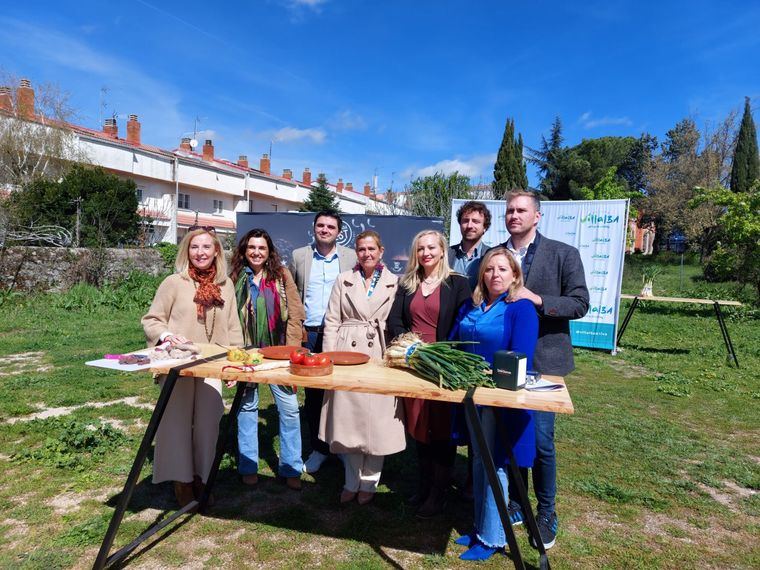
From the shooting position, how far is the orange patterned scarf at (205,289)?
3.18m

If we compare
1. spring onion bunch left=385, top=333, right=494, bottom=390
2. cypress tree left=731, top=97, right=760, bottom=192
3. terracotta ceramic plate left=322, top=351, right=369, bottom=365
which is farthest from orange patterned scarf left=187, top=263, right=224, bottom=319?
cypress tree left=731, top=97, right=760, bottom=192

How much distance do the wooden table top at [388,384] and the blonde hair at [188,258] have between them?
2.56ft

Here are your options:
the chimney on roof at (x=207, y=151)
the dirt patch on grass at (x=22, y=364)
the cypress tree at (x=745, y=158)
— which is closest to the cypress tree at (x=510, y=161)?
the cypress tree at (x=745, y=158)

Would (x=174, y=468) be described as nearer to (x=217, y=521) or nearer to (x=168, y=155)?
(x=217, y=521)

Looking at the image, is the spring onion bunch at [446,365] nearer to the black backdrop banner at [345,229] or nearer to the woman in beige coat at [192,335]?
the woman in beige coat at [192,335]

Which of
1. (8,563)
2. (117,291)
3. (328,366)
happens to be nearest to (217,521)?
(8,563)

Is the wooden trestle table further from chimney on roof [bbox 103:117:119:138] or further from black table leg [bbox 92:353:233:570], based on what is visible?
chimney on roof [bbox 103:117:119:138]

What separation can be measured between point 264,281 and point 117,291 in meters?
10.2

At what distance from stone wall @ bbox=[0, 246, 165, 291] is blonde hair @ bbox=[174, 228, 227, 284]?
1088 cm

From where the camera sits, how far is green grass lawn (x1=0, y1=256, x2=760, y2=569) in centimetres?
279

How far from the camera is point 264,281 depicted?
3688 mm

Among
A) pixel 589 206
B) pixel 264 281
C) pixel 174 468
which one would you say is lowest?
pixel 174 468

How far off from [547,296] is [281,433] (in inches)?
86.7

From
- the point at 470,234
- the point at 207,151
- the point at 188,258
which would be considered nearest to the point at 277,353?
the point at 188,258
